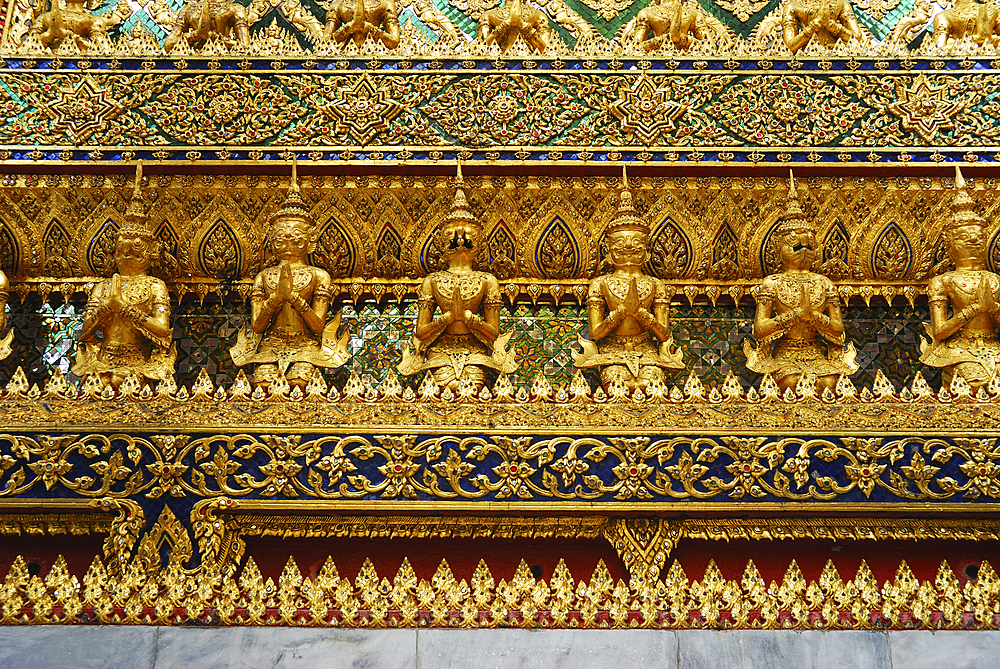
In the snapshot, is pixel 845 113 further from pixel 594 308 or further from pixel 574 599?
pixel 574 599

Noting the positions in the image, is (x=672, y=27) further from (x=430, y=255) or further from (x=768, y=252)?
(x=430, y=255)

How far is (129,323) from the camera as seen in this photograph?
5.70 meters

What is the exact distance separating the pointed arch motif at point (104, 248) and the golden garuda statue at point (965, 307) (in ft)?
17.4

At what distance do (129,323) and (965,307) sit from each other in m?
5.07

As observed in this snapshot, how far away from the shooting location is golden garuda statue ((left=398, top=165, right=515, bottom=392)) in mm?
5645

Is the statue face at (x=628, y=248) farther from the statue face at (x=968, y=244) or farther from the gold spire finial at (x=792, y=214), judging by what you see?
the statue face at (x=968, y=244)

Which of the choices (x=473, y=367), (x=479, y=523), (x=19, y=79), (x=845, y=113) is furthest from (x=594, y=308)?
(x=19, y=79)

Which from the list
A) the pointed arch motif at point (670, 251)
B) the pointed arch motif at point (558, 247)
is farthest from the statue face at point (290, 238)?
the pointed arch motif at point (670, 251)

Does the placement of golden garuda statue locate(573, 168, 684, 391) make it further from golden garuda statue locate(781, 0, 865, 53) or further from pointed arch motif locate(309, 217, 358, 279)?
golden garuda statue locate(781, 0, 865, 53)

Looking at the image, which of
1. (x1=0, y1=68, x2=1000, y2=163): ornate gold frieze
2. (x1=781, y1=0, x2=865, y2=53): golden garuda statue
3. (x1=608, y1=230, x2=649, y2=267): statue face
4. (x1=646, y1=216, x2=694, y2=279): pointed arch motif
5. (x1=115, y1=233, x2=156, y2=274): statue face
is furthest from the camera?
(x1=781, y1=0, x2=865, y2=53): golden garuda statue

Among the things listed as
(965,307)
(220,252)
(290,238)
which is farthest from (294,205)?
(965,307)

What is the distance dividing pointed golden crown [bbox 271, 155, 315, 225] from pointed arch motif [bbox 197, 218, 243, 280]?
1.23ft

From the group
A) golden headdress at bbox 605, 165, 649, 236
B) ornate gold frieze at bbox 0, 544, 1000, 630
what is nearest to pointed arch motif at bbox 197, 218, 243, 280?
ornate gold frieze at bbox 0, 544, 1000, 630

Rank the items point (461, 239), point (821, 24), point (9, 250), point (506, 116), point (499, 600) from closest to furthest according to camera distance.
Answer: point (499, 600) → point (461, 239) → point (9, 250) → point (506, 116) → point (821, 24)
